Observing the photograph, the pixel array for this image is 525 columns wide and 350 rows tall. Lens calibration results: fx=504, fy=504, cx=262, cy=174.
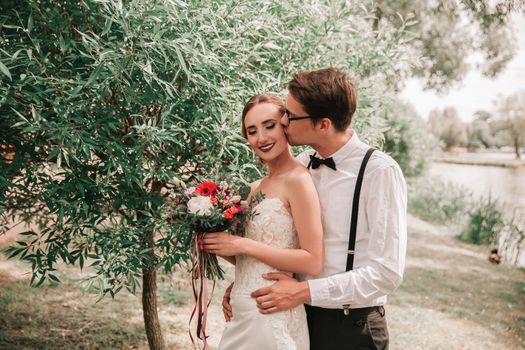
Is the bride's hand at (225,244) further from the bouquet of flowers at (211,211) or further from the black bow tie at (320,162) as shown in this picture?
the black bow tie at (320,162)

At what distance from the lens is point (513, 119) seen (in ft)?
113

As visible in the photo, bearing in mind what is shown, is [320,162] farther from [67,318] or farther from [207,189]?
[67,318]

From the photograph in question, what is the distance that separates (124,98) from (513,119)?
1428 inches

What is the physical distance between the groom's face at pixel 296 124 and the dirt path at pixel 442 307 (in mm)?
3767

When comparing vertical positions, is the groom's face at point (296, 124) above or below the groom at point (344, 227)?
above

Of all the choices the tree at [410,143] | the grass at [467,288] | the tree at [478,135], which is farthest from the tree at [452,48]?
the tree at [478,135]

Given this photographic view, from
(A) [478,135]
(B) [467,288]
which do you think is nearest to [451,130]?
(A) [478,135]

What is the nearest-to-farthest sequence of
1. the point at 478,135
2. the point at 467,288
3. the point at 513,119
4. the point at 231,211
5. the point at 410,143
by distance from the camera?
1. the point at 231,211
2. the point at 467,288
3. the point at 410,143
4. the point at 513,119
5. the point at 478,135

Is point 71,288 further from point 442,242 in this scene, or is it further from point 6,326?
point 442,242

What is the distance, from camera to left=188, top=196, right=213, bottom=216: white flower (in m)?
2.40

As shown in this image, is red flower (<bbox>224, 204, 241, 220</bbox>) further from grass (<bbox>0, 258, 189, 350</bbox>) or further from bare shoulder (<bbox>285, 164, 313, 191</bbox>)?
grass (<bbox>0, 258, 189, 350</bbox>)

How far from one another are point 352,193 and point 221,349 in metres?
1.09

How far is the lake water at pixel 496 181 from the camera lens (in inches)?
757

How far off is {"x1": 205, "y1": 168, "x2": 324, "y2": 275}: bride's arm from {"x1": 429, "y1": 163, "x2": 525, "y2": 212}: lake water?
45.1 feet
